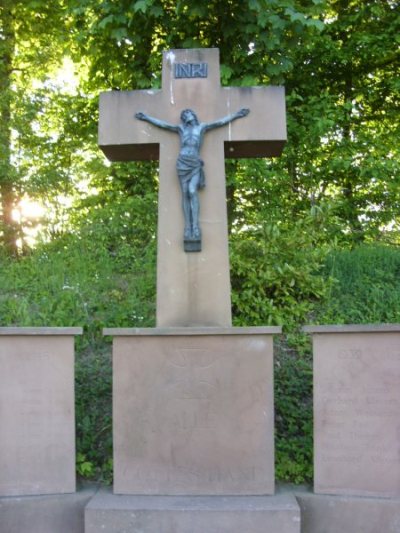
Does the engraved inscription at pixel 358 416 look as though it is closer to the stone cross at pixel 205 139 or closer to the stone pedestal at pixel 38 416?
the stone cross at pixel 205 139

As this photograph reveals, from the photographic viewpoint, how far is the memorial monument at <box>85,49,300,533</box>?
3.97 meters

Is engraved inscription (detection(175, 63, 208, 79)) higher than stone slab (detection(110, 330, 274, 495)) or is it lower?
higher

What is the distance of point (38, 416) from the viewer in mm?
4184

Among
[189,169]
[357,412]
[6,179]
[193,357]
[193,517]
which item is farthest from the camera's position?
[6,179]

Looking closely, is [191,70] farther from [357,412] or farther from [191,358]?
[357,412]

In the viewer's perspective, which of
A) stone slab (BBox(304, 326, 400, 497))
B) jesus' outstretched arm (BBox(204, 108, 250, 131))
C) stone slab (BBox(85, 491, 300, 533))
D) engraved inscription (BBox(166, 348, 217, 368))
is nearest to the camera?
stone slab (BBox(85, 491, 300, 533))

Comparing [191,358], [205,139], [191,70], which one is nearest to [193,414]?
[191,358]

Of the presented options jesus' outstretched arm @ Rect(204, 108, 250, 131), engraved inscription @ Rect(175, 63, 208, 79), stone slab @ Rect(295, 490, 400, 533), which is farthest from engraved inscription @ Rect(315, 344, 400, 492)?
engraved inscription @ Rect(175, 63, 208, 79)

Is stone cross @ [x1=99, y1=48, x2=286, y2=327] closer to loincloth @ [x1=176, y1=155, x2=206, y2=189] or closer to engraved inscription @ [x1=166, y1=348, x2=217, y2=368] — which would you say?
loincloth @ [x1=176, y1=155, x2=206, y2=189]

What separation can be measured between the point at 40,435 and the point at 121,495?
0.73 m

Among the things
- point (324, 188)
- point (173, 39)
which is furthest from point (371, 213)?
point (173, 39)

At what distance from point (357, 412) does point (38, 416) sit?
232 cm

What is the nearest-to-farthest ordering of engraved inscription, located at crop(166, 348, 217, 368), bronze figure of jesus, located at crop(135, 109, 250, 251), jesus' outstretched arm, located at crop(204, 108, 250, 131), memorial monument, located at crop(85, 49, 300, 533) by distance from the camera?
memorial monument, located at crop(85, 49, 300, 533), engraved inscription, located at crop(166, 348, 217, 368), bronze figure of jesus, located at crop(135, 109, 250, 251), jesus' outstretched arm, located at crop(204, 108, 250, 131)

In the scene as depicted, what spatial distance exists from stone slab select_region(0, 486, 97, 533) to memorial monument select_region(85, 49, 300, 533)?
0.23 meters
